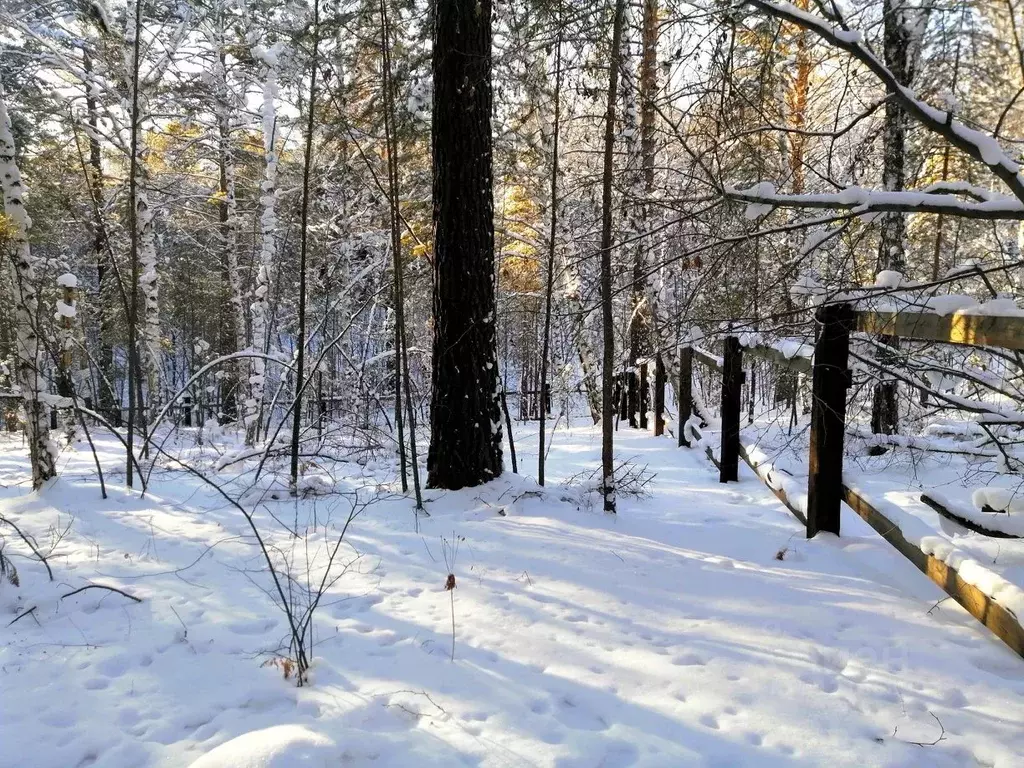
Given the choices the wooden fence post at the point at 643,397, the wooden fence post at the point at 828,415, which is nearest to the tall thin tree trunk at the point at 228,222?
the wooden fence post at the point at 643,397

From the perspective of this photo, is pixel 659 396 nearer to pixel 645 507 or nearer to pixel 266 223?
pixel 645 507

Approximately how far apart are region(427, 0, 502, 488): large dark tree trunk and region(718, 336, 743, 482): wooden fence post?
211cm

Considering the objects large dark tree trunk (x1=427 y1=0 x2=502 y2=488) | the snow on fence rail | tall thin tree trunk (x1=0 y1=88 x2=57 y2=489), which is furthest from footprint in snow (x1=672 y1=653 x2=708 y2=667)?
tall thin tree trunk (x1=0 y1=88 x2=57 y2=489)

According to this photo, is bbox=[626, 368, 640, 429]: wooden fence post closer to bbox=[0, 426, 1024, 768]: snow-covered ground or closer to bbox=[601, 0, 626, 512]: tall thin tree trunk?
bbox=[601, 0, 626, 512]: tall thin tree trunk

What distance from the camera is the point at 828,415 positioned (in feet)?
11.8

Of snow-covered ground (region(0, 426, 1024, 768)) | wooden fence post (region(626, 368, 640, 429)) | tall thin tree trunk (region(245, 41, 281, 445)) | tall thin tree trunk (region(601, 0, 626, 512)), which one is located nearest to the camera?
snow-covered ground (region(0, 426, 1024, 768))

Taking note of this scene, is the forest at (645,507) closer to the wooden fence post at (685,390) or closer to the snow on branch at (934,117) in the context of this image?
the snow on branch at (934,117)

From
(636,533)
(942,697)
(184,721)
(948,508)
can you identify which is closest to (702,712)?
(942,697)

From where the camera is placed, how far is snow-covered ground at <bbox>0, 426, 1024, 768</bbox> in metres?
1.99

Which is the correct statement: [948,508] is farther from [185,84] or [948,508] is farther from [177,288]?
[177,288]

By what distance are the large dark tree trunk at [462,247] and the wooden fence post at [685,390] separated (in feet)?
11.4

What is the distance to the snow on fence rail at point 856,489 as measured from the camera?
237 cm

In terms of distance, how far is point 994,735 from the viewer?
2.00 meters

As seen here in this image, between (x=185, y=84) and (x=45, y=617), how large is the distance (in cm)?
1196
